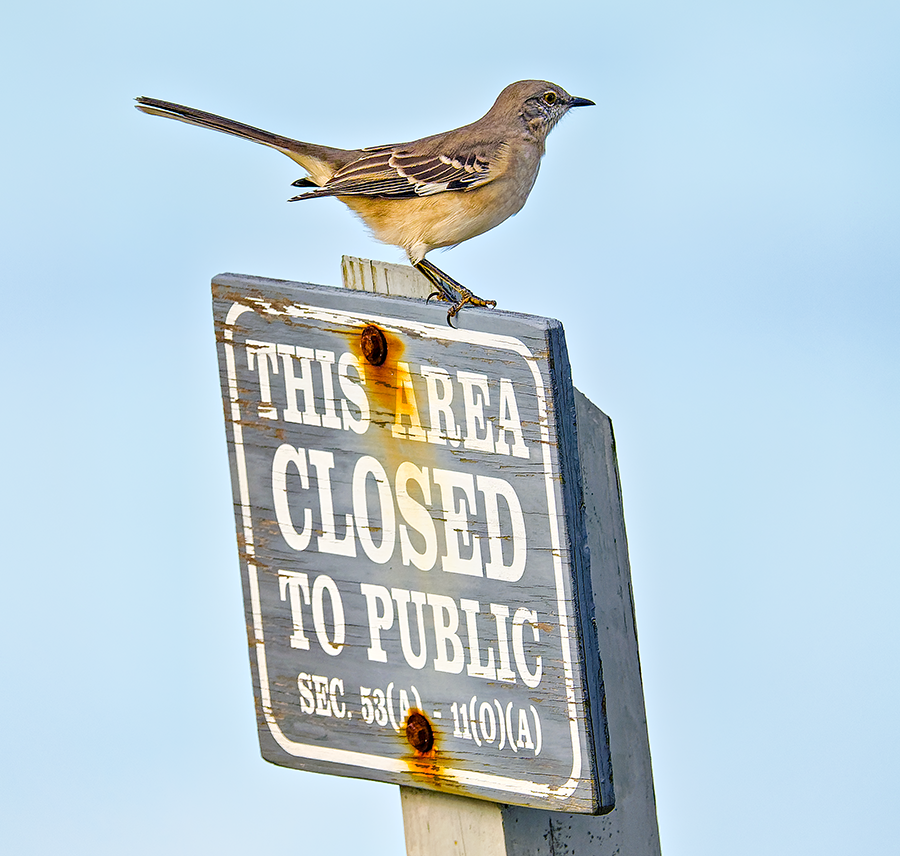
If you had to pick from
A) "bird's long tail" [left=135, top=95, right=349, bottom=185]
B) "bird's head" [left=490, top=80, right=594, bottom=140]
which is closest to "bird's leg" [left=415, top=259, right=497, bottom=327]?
"bird's long tail" [left=135, top=95, right=349, bottom=185]

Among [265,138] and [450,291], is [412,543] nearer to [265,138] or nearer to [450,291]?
[450,291]

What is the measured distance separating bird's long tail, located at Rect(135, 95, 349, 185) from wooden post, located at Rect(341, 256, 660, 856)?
922 millimetres

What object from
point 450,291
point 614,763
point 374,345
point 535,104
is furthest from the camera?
point 535,104

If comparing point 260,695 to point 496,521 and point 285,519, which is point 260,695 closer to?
point 285,519

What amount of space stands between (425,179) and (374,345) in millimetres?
1336

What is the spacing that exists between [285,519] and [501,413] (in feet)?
1.79

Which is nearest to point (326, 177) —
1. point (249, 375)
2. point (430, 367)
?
point (249, 375)

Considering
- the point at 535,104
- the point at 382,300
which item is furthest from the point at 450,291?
the point at 535,104

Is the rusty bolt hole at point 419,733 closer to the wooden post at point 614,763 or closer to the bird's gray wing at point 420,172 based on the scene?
the wooden post at point 614,763

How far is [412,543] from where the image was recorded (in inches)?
85.1

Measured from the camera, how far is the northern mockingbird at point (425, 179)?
335 cm

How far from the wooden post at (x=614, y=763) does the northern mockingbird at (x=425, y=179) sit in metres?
0.86

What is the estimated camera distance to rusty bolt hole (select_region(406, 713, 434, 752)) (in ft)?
7.20

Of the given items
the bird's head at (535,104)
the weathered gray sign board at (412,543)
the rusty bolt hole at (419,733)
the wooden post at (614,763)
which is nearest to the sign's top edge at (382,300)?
the weathered gray sign board at (412,543)
